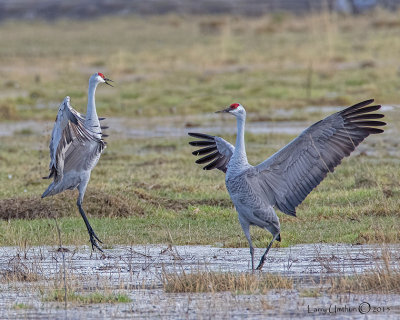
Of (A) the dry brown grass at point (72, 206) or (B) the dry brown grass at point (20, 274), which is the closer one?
(B) the dry brown grass at point (20, 274)

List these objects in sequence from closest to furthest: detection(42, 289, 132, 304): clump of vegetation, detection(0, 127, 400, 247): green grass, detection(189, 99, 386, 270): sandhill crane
Answer: detection(42, 289, 132, 304): clump of vegetation
detection(189, 99, 386, 270): sandhill crane
detection(0, 127, 400, 247): green grass

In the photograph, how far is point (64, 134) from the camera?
32.1 feet

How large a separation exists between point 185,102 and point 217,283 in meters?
16.8

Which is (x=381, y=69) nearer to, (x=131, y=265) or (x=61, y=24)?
(x=131, y=265)

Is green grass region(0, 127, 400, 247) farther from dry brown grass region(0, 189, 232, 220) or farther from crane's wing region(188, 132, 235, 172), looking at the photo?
crane's wing region(188, 132, 235, 172)

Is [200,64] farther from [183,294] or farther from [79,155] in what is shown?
[183,294]

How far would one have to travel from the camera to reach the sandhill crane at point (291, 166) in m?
8.48

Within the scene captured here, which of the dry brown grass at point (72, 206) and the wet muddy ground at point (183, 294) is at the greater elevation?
the dry brown grass at point (72, 206)

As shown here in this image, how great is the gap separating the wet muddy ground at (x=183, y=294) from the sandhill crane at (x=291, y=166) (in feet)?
1.88

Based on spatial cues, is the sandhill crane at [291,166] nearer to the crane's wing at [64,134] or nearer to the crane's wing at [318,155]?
the crane's wing at [318,155]

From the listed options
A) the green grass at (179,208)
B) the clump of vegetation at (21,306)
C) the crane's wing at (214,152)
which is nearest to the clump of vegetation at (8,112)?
the green grass at (179,208)

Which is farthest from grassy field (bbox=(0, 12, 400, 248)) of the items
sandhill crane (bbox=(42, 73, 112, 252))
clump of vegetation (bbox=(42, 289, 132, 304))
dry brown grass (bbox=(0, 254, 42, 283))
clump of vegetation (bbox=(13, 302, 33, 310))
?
clump of vegetation (bbox=(13, 302, 33, 310))

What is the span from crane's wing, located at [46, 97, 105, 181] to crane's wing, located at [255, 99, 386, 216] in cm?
240

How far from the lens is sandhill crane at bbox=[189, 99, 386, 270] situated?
8477mm
